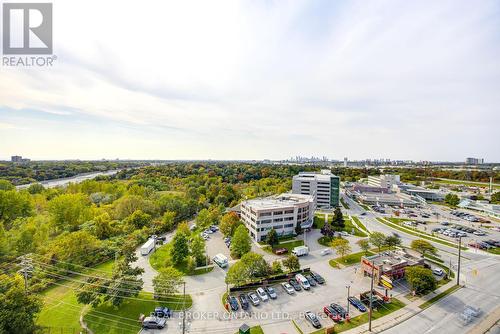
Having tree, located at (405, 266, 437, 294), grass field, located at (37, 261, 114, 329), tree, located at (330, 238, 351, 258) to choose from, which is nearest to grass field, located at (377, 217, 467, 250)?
tree, located at (405, 266, 437, 294)

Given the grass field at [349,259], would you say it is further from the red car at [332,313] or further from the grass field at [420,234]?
the grass field at [420,234]

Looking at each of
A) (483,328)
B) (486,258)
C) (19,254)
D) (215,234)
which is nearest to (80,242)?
(19,254)

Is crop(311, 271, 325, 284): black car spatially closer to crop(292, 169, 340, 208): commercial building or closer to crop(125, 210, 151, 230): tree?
crop(125, 210, 151, 230): tree

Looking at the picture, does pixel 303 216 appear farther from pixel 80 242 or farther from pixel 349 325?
pixel 80 242

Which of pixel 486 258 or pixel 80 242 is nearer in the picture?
pixel 80 242

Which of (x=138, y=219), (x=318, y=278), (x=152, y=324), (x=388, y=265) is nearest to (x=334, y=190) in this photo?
(x=388, y=265)

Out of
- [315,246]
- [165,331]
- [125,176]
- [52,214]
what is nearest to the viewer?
[165,331]

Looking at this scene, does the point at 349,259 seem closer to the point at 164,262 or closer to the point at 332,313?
the point at 332,313
